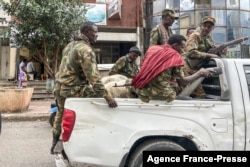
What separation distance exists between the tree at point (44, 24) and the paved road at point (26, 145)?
348cm

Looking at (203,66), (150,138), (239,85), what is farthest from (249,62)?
(150,138)

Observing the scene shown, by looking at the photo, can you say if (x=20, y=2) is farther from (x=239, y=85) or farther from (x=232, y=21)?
(x=232, y=21)

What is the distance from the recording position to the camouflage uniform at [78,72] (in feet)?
12.2

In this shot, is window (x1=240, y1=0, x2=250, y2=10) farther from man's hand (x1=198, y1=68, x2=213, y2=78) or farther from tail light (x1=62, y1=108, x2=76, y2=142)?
tail light (x1=62, y1=108, x2=76, y2=142)

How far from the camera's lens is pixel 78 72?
408cm

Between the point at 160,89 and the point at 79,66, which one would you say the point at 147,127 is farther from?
the point at 79,66

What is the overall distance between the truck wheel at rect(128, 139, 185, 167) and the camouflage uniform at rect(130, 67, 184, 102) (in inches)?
17.2

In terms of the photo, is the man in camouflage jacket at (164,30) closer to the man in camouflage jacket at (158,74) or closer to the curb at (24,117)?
the man in camouflage jacket at (158,74)

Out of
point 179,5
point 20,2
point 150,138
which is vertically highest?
point 179,5

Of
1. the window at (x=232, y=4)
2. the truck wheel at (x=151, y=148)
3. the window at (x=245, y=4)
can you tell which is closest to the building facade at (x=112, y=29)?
the window at (x=232, y=4)

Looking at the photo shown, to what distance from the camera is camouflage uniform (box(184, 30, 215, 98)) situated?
3969 mm

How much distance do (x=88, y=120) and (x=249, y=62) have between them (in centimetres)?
182

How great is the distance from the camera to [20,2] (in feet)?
37.9

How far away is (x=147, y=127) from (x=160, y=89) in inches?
18.8
